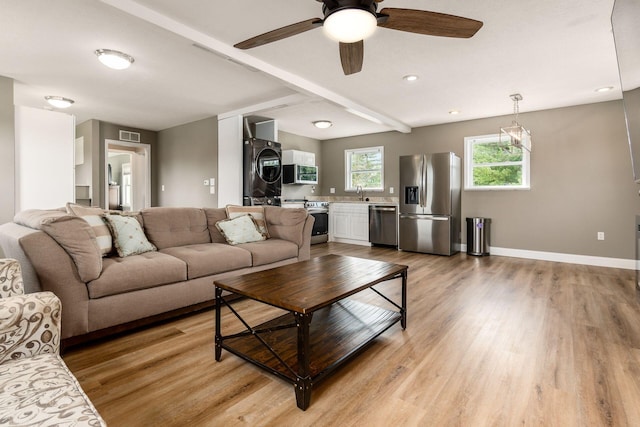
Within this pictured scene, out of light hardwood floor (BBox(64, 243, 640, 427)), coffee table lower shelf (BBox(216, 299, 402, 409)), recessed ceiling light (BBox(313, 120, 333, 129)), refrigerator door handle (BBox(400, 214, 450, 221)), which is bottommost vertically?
light hardwood floor (BBox(64, 243, 640, 427))

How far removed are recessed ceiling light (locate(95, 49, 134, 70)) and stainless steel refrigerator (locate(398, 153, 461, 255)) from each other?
437 centimetres

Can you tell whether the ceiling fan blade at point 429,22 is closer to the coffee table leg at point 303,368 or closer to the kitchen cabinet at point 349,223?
the coffee table leg at point 303,368

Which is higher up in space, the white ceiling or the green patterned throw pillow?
the white ceiling

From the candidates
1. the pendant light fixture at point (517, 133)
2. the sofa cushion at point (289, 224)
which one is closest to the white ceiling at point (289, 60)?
the pendant light fixture at point (517, 133)

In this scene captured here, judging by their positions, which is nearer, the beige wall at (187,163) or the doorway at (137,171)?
the beige wall at (187,163)

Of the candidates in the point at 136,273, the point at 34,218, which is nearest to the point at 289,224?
the point at 136,273

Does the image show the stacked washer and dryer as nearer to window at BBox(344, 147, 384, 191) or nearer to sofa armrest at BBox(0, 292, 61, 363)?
window at BBox(344, 147, 384, 191)

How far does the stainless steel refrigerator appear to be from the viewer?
5.38 m

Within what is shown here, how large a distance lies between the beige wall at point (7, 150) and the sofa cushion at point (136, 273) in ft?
8.80

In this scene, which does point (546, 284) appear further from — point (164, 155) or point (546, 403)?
point (164, 155)

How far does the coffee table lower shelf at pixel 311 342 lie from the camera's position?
1581 mm

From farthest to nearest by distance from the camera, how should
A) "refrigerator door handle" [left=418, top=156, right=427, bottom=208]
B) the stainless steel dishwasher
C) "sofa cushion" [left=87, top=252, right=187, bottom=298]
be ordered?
the stainless steel dishwasher → "refrigerator door handle" [left=418, top=156, right=427, bottom=208] → "sofa cushion" [left=87, top=252, right=187, bottom=298]

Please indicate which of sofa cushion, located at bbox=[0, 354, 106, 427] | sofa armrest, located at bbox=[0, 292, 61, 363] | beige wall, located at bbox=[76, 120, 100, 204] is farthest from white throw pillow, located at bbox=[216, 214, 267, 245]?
beige wall, located at bbox=[76, 120, 100, 204]

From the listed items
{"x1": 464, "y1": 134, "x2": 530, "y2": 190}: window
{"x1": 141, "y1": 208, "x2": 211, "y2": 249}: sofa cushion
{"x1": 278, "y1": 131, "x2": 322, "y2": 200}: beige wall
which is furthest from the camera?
{"x1": 278, "y1": 131, "x2": 322, "y2": 200}: beige wall
